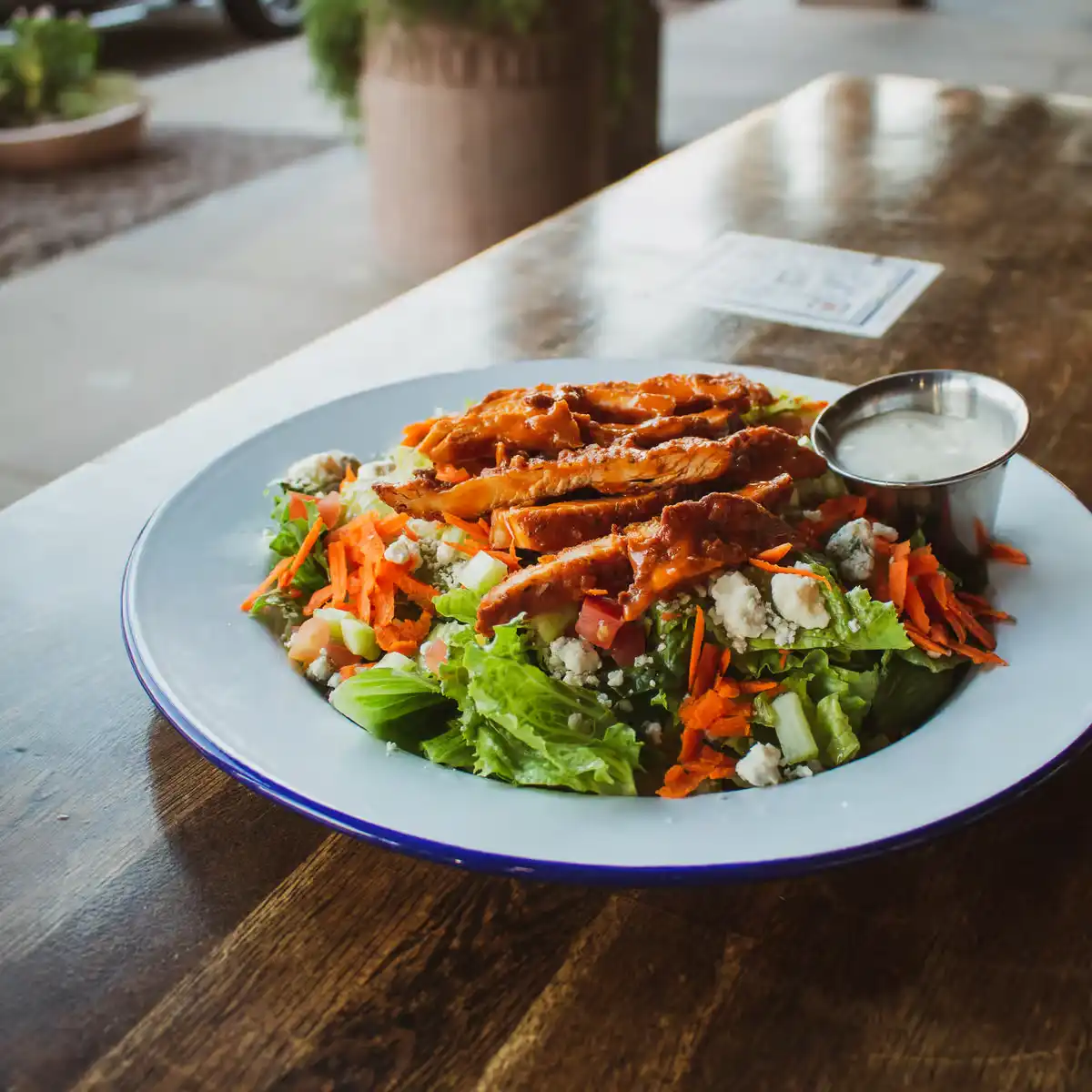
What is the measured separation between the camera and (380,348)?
2.01m

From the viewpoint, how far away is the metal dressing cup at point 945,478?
128 centimetres

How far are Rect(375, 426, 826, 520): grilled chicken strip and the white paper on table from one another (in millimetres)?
931

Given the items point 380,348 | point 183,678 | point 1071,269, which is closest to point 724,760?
point 183,678

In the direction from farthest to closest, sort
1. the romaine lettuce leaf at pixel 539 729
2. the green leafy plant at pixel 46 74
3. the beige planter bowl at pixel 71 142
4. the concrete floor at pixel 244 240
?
the green leafy plant at pixel 46 74 → the beige planter bowl at pixel 71 142 → the concrete floor at pixel 244 240 → the romaine lettuce leaf at pixel 539 729

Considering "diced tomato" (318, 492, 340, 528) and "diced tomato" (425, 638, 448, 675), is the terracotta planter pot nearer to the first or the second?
"diced tomato" (318, 492, 340, 528)

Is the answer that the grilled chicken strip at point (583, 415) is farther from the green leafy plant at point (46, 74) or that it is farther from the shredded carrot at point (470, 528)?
the green leafy plant at point (46, 74)

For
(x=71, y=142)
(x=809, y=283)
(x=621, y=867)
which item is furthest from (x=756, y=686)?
(x=71, y=142)

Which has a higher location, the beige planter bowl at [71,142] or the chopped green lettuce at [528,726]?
the chopped green lettuce at [528,726]

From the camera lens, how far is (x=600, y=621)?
3.63 feet

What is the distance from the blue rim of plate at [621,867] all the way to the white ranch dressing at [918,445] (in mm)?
425

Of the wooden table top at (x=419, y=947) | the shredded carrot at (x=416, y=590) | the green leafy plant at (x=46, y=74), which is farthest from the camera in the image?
the green leafy plant at (x=46, y=74)

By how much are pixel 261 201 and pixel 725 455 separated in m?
4.84

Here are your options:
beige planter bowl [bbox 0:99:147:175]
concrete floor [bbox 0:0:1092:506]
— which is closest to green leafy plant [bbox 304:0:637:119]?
concrete floor [bbox 0:0:1092:506]

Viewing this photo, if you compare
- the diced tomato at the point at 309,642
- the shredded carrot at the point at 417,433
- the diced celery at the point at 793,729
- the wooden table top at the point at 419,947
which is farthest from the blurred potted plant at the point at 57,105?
the diced celery at the point at 793,729
